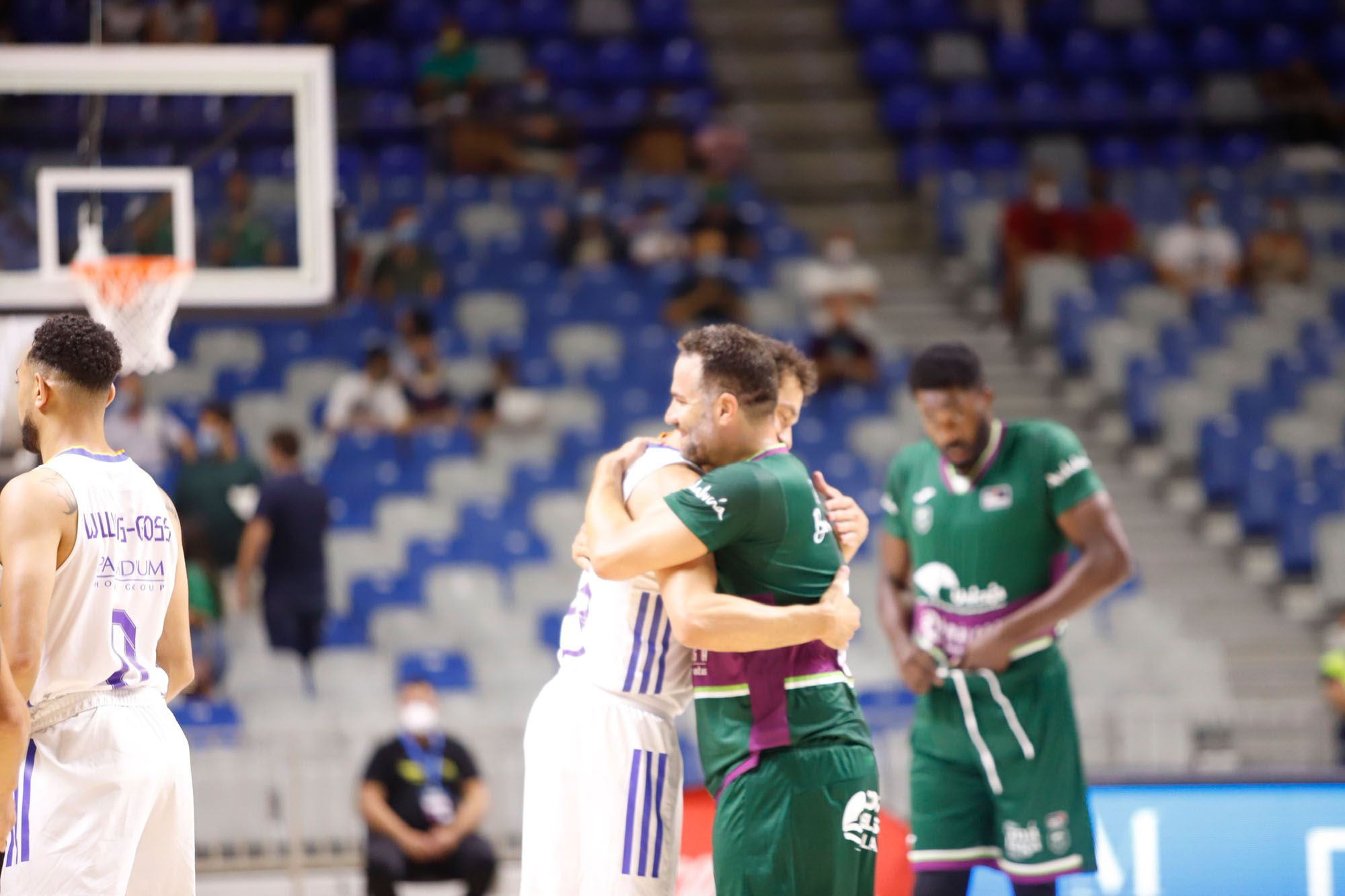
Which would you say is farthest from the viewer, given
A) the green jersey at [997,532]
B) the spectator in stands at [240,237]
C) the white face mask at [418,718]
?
the white face mask at [418,718]

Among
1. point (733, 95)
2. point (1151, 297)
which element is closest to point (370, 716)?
point (1151, 297)

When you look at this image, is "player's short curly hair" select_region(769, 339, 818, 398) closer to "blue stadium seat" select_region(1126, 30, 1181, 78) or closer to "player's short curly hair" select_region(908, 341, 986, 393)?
"player's short curly hair" select_region(908, 341, 986, 393)

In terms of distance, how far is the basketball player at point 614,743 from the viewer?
4.67 m

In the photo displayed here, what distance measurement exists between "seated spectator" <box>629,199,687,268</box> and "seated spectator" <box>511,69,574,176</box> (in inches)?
39.7

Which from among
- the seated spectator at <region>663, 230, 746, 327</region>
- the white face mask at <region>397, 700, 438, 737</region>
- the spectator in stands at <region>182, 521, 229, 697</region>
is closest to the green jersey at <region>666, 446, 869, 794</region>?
the white face mask at <region>397, 700, 438, 737</region>

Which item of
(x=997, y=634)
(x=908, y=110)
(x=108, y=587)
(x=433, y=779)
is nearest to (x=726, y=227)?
(x=908, y=110)

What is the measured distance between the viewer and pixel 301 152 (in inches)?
316

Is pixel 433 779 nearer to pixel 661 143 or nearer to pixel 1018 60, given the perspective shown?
pixel 661 143

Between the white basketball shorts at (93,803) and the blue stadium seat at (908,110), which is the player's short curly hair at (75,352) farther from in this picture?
the blue stadium seat at (908,110)

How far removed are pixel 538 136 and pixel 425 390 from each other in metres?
3.85

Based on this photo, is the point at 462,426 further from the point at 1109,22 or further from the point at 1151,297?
the point at 1109,22

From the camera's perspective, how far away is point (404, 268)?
14.5m

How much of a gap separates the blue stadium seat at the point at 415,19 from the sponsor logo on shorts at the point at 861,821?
47.3 feet

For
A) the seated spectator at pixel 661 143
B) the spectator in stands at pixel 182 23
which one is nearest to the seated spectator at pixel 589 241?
the seated spectator at pixel 661 143
